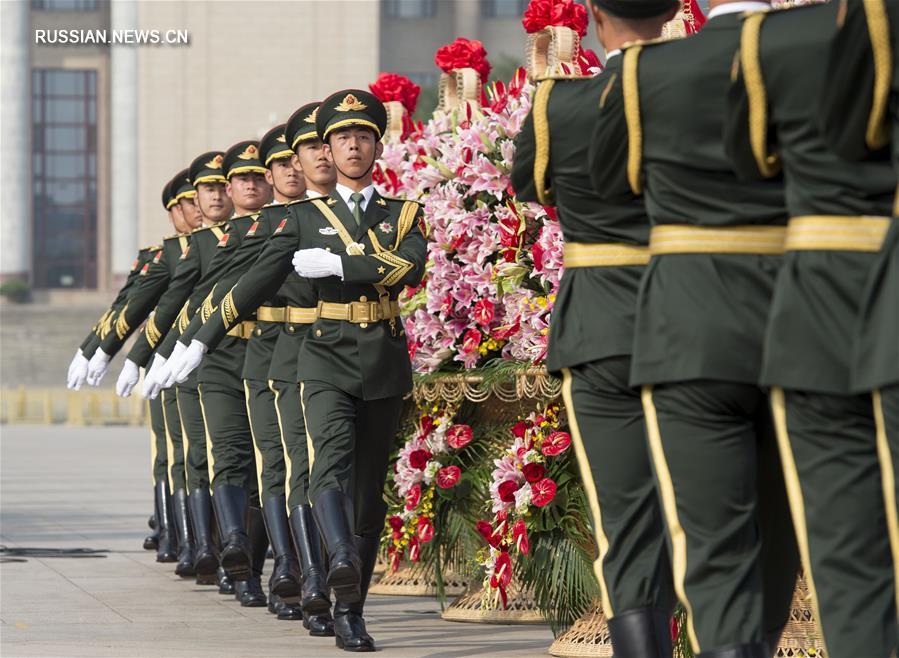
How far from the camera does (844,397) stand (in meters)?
3.74

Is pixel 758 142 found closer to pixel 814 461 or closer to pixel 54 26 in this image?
pixel 814 461

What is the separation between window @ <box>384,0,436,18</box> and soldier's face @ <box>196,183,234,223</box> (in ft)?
194

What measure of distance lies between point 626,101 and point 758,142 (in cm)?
54

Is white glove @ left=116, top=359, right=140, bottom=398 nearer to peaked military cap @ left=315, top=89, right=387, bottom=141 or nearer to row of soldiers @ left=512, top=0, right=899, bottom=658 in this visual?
peaked military cap @ left=315, top=89, right=387, bottom=141

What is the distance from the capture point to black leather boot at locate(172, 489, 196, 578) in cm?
1008

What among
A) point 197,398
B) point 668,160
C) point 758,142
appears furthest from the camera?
point 197,398

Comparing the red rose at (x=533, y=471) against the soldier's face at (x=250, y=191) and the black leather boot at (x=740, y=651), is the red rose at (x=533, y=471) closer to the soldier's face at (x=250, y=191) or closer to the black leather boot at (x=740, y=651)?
the soldier's face at (x=250, y=191)

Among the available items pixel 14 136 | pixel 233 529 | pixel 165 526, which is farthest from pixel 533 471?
pixel 14 136

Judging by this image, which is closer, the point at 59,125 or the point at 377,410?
the point at 377,410

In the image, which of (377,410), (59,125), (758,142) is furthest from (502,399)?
(59,125)

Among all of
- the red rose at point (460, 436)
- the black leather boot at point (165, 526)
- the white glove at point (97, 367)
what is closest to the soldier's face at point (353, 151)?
the red rose at point (460, 436)

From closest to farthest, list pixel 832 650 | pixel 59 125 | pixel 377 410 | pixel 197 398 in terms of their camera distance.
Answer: pixel 832 650 → pixel 377 410 → pixel 197 398 → pixel 59 125

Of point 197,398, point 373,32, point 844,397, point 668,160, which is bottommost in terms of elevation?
point 197,398

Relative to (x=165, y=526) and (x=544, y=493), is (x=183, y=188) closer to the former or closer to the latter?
(x=165, y=526)
